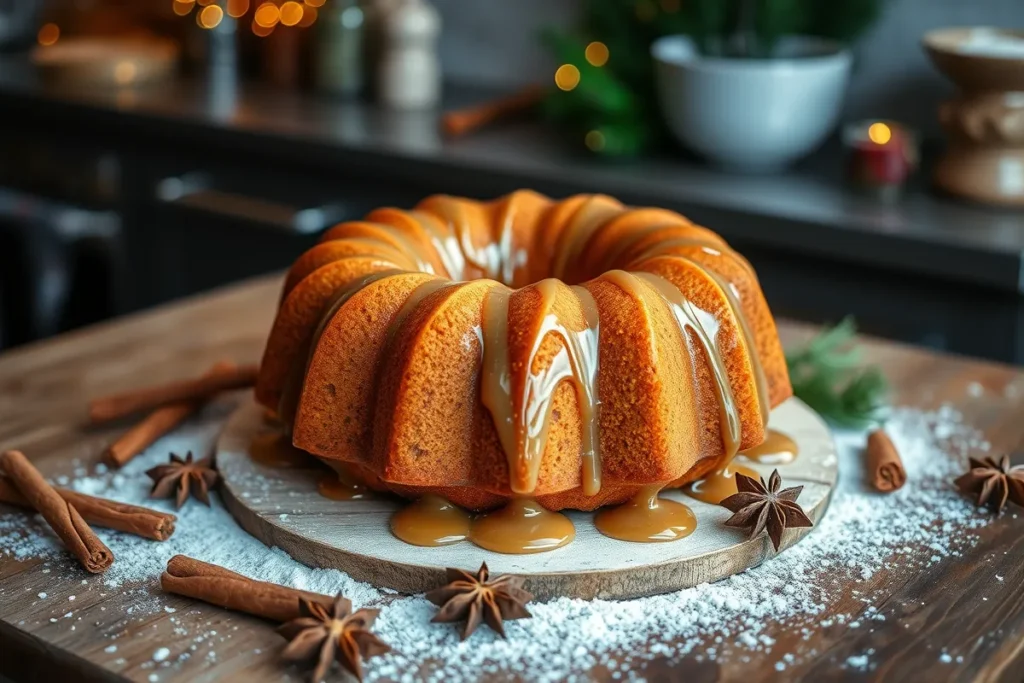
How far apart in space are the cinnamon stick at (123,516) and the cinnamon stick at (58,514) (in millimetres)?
13

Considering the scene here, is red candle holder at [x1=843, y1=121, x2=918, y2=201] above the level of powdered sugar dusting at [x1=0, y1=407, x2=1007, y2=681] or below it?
above

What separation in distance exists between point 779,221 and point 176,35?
220cm

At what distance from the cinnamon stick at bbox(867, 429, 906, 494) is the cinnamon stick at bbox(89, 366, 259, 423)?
66 centimetres

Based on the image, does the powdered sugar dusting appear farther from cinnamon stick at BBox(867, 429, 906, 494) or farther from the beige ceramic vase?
the beige ceramic vase

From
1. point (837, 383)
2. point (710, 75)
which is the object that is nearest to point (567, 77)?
point (710, 75)

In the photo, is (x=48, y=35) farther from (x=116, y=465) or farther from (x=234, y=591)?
(x=234, y=591)

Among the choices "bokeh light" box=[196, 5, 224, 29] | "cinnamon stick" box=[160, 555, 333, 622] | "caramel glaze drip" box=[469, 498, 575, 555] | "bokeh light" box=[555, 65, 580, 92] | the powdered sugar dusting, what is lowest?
the powdered sugar dusting

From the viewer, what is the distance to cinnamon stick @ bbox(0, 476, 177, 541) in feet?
3.47

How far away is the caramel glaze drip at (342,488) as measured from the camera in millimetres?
1091

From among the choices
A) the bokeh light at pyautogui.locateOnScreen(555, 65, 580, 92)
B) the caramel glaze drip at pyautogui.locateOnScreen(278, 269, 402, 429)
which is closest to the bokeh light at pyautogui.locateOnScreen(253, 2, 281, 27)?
the bokeh light at pyautogui.locateOnScreen(555, 65, 580, 92)

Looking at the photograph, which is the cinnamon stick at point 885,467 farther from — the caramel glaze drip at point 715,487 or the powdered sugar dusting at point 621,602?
the caramel glaze drip at point 715,487

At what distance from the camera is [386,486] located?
42.4 inches

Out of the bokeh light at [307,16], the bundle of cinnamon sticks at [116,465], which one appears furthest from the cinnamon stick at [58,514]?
the bokeh light at [307,16]

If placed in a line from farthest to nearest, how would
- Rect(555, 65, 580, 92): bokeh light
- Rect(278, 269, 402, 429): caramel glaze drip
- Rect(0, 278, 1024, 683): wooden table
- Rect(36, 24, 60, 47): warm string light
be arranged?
1. Rect(36, 24, 60, 47): warm string light
2. Rect(555, 65, 580, 92): bokeh light
3. Rect(278, 269, 402, 429): caramel glaze drip
4. Rect(0, 278, 1024, 683): wooden table
